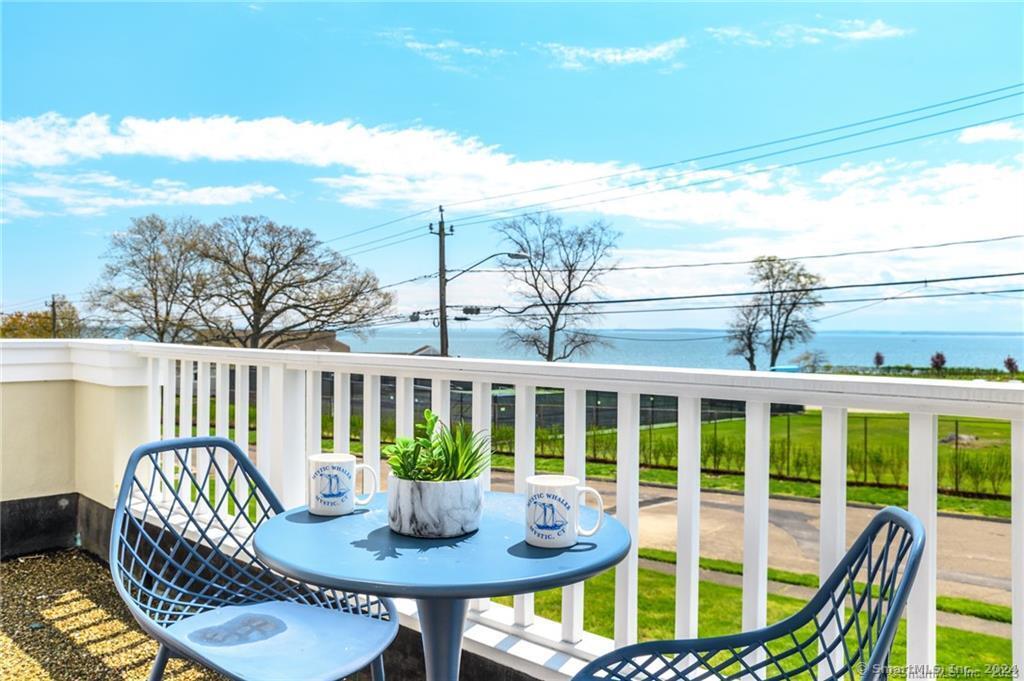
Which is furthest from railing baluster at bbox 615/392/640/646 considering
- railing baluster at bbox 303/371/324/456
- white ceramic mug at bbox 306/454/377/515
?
railing baluster at bbox 303/371/324/456

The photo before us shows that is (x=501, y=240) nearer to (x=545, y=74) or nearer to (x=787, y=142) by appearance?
(x=545, y=74)

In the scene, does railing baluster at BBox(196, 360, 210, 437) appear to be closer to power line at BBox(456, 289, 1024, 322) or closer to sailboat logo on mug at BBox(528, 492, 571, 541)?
sailboat logo on mug at BBox(528, 492, 571, 541)

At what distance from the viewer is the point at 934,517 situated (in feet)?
4.34

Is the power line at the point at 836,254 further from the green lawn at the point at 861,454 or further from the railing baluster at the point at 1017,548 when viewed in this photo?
the railing baluster at the point at 1017,548

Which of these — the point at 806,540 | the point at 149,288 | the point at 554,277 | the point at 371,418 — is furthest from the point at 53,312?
the point at 371,418

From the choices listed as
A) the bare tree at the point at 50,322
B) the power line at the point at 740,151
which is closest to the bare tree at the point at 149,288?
the bare tree at the point at 50,322

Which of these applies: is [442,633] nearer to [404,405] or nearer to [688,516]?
[688,516]

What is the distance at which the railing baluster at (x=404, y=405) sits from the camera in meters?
2.34

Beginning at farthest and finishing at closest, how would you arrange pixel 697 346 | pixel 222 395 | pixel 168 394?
pixel 697 346 < pixel 168 394 < pixel 222 395

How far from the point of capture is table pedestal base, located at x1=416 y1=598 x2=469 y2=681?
4.27ft

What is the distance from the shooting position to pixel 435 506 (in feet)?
4.37

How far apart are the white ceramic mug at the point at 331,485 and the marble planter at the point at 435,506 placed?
0.21 meters

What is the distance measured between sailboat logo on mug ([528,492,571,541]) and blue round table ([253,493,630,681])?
0.03 metres

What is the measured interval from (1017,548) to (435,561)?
1034 mm
